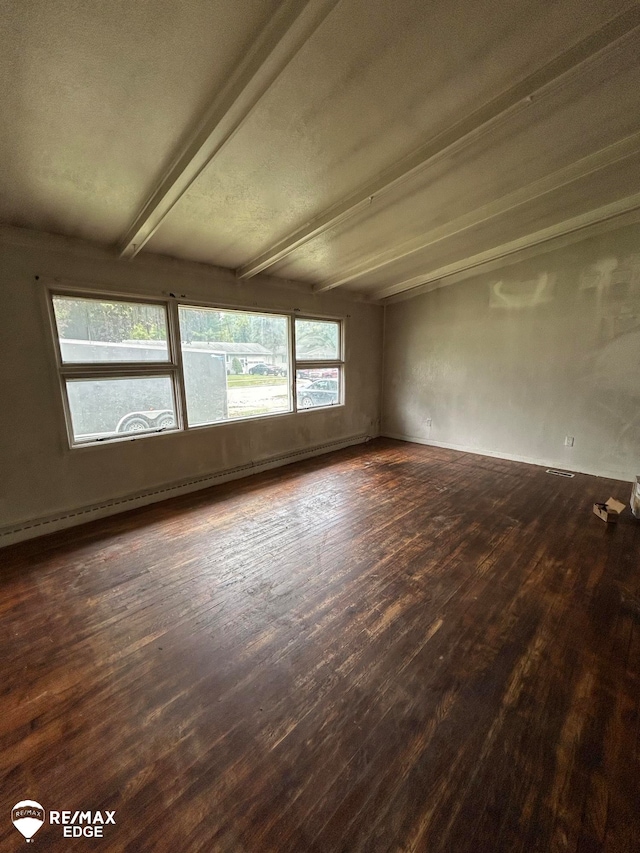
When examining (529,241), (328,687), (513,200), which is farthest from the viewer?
(529,241)

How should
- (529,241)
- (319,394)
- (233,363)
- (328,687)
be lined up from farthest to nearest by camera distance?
(319,394) < (233,363) < (529,241) < (328,687)

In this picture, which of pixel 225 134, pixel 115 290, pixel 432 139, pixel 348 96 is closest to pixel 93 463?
pixel 115 290

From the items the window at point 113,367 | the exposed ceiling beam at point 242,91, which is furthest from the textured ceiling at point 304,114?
the window at point 113,367

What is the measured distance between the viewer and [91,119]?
166cm

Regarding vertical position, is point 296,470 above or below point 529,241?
below

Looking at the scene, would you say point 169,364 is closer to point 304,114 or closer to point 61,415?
point 61,415

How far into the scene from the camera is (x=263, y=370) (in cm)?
443

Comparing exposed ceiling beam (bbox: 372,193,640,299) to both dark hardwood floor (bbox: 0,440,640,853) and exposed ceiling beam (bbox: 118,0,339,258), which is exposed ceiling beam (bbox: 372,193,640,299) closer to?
dark hardwood floor (bbox: 0,440,640,853)

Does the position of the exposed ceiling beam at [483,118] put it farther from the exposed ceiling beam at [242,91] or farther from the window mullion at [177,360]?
the window mullion at [177,360]

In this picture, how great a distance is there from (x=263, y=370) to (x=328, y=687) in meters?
3.55

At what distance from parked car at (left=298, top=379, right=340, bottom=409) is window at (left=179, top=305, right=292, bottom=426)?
273mm

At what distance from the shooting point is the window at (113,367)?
298cm

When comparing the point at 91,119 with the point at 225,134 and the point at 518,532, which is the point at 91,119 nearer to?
the point at 225,134

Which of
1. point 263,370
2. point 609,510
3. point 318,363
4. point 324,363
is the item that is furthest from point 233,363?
point 609,510
